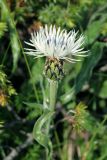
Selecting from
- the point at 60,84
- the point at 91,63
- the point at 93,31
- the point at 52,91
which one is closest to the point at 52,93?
the point at 52,91

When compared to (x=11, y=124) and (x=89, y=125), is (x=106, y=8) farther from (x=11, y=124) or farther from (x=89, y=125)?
(x=11, y=124)

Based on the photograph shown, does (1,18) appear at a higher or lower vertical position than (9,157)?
higher

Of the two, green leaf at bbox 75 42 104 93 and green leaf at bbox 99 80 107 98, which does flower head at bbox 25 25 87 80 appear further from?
green leaf at bbox 99 80 107 98

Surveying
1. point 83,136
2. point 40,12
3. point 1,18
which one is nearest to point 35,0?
point 40,12

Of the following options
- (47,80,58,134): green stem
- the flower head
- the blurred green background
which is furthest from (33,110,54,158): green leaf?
the blurred green background

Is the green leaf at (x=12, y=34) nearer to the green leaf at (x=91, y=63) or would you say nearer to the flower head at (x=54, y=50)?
the green leaf at (x=91, y=63)

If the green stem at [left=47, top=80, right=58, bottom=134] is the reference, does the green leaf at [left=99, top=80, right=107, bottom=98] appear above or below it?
below

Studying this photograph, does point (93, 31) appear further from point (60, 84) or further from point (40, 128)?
point (40, 128)

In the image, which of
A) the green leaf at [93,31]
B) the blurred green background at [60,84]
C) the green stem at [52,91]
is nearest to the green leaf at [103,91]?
the blurred green background at [60,84]
